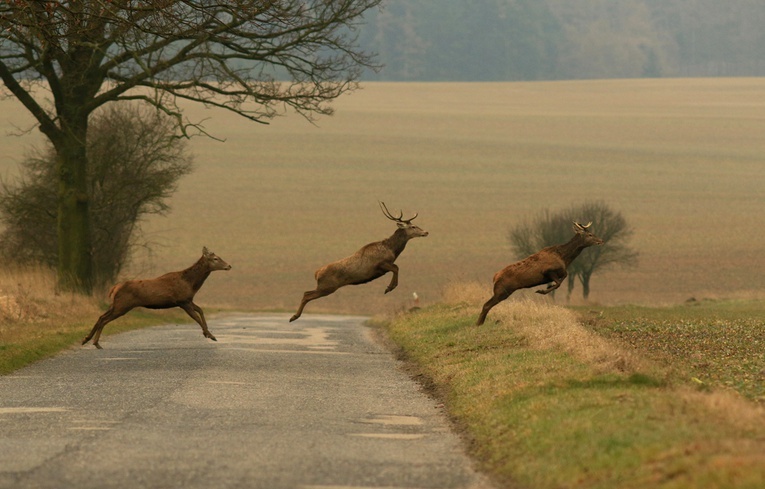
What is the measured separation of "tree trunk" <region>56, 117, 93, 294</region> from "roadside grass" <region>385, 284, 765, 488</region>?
17.8 meters

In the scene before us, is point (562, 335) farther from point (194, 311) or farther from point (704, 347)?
point (194, 311)

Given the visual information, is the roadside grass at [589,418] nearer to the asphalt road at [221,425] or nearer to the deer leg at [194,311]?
the asphalt road at [221,425]

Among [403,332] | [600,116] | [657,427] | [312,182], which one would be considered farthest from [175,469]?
[600,116]

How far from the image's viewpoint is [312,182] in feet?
400

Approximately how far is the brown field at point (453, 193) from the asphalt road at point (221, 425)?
1175 inches

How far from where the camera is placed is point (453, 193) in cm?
11556

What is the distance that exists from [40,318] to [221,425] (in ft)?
60.3

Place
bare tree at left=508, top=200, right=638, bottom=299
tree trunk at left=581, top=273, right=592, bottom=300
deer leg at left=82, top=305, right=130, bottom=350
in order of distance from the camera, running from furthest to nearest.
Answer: bare tree at left=508, top=200, right=638, bottom=299
tree trunk at left=581, top=273, right=592, bottom=300
deer leg at left=82, top=305, right=130, bottom=350

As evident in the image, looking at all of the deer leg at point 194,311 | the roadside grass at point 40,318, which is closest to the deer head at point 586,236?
the deer leg at point 194,311

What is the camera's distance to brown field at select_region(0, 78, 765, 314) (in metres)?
82.8

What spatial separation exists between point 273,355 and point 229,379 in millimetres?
5333

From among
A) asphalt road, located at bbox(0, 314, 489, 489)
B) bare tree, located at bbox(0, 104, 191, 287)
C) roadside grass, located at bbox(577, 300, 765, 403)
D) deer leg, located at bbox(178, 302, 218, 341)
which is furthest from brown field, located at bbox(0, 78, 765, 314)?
asphalt road, located at bbox(0, 314, 489, 489)

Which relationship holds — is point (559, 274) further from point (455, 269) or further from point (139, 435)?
point (455, 269)

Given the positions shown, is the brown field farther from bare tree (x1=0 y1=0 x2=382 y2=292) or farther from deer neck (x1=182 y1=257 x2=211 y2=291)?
deer neck (x1=182 y1=257 x2=211 y2=291)
